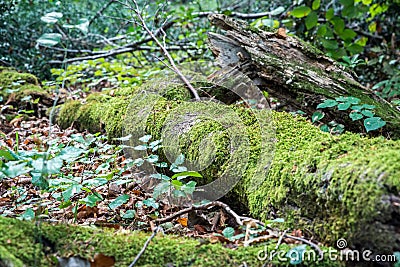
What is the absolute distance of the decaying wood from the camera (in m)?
3.27

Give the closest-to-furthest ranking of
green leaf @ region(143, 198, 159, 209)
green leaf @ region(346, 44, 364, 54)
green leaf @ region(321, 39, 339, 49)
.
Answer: green leaf @ region(143, 198, 159, 209)
green leaf @ region(346, 44, 364, 54)
green leaf @ region(321, 39, 339, 49)

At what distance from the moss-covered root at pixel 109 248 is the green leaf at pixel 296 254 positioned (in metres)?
0.04

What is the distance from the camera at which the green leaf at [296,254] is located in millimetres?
1647

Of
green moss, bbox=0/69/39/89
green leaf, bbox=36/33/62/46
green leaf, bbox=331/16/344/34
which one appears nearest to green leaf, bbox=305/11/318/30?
green leaf, bbox=331/16/344/34

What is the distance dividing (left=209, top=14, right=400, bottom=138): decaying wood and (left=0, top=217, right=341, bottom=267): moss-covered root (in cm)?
185

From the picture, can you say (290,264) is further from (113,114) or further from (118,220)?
(113,114)

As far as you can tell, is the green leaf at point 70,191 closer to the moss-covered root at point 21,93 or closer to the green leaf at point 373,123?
the green leaf at point 373,123

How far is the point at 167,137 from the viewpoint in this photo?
120 inches

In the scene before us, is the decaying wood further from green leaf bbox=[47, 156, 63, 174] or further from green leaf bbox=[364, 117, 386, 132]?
green leaf bbox=[47, 156, 63, 174]

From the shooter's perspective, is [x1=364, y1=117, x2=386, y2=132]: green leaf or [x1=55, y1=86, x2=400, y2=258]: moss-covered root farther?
[x1=364, y1=117, x2=386, y2=132]: green leaf

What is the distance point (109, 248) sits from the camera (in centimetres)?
169

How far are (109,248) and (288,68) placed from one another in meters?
2.28

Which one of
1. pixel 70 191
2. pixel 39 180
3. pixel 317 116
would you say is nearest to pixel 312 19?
pixel 317 116

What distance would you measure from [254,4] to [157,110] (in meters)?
5.30
